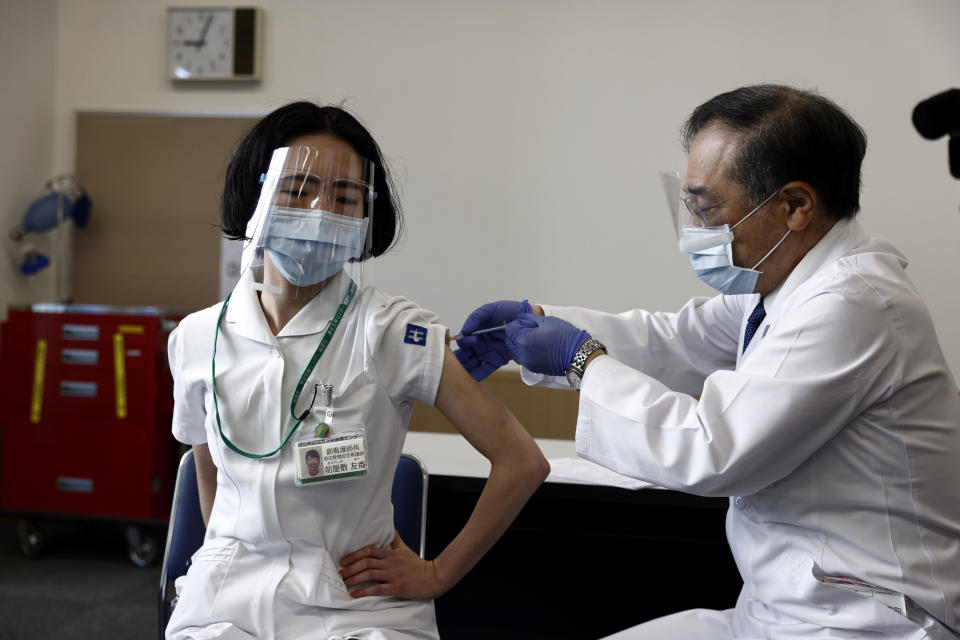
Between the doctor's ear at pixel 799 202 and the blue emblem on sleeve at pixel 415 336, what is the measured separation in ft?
2.06

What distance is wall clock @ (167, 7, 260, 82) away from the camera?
13.3ft

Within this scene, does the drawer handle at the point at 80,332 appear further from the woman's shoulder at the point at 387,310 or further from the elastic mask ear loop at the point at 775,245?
the elastic mask ear loop at the point at 775,245

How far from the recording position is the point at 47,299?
4.36 metres

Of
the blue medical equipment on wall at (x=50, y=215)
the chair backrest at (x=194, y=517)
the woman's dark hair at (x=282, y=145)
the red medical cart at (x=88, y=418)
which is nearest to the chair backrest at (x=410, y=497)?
the chair backrest at (x=194, y=517)

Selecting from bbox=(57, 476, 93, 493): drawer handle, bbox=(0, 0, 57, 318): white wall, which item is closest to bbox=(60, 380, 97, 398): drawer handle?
bbox=(57, 476, 93, 493): drawer handle

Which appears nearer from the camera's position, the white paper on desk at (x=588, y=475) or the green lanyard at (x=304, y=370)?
the green lanyard at (x=304, y=370)

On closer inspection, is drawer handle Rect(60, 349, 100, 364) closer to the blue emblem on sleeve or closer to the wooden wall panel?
the wooden wall panel

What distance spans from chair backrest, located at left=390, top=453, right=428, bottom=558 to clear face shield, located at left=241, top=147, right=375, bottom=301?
0.40 m

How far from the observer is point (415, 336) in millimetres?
1303

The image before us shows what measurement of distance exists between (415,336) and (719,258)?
0.56 metres

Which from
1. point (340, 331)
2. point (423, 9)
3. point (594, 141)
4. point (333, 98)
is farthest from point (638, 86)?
point (340, 331)

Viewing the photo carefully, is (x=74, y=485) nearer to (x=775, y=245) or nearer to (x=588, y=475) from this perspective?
(x=588, y=475)

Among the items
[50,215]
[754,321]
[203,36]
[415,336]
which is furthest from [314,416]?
[203,36]

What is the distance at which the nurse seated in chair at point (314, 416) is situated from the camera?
46.7 inches
